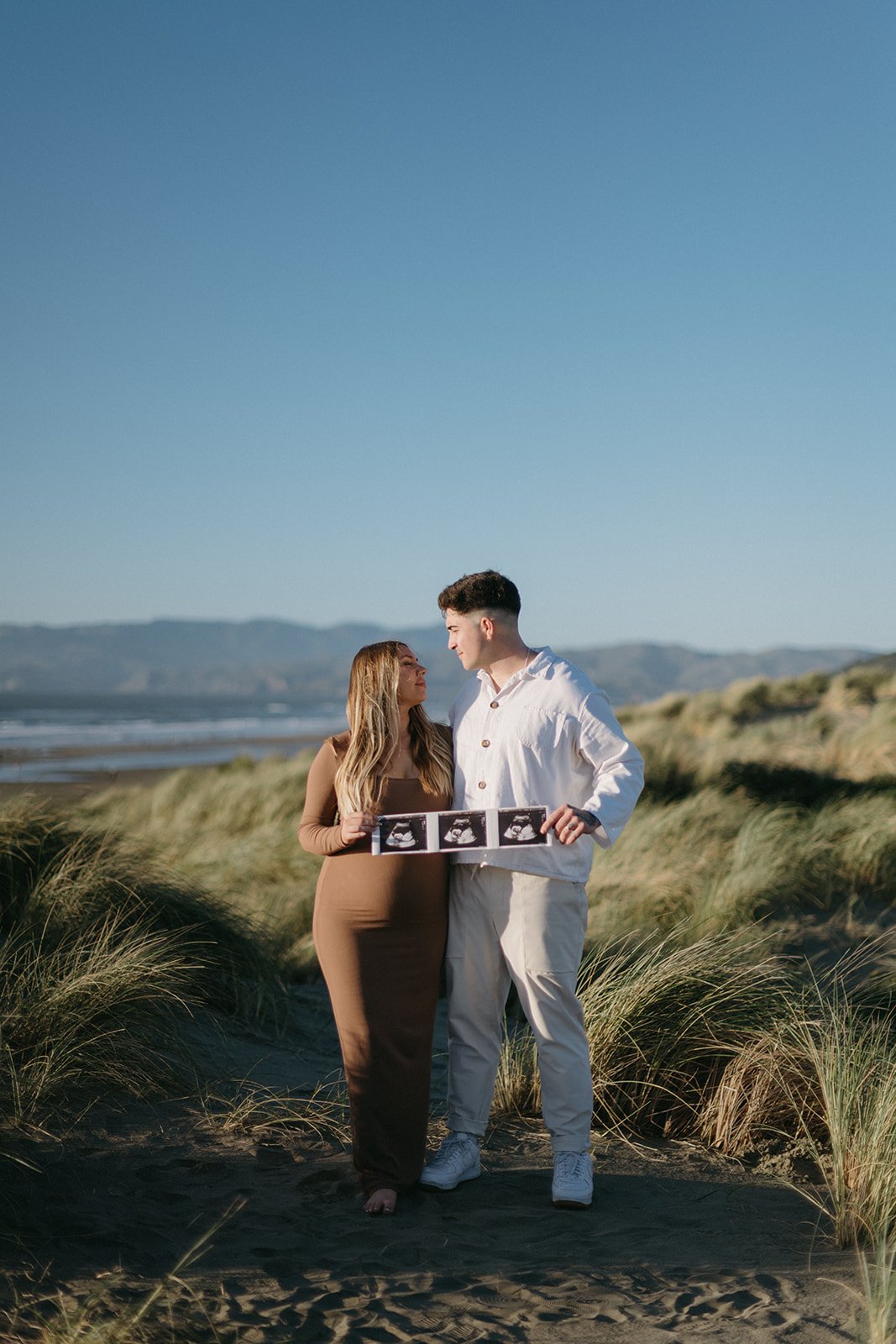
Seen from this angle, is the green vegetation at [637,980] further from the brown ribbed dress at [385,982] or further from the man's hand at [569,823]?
the man's hand at [569,823]

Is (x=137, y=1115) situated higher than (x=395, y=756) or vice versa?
(x=395, y=756)

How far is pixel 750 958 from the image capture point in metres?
5.72

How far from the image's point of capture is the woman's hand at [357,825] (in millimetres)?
3814

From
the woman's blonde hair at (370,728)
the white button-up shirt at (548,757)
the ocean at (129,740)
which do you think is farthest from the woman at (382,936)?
the ocean at (129,740)

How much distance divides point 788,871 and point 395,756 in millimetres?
4832

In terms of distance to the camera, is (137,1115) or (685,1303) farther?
(137,1115)

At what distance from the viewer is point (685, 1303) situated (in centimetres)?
328

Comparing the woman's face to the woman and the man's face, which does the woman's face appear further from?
the man's face

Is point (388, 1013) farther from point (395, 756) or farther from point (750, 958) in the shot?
point (750, 958)

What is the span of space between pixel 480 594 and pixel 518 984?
1.35 meters

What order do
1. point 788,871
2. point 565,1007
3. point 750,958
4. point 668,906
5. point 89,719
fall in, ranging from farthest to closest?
point 89,719
point 788,871
point 668,906
point 750,958
point 565,1007

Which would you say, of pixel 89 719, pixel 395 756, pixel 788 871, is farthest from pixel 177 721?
pixel 395 756

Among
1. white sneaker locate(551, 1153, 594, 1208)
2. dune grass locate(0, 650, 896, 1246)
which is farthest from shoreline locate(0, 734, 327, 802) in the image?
white sneaker locate(551, 1153, 594, 1208)

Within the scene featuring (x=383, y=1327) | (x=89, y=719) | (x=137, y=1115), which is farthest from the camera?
(x=89, y=719)
